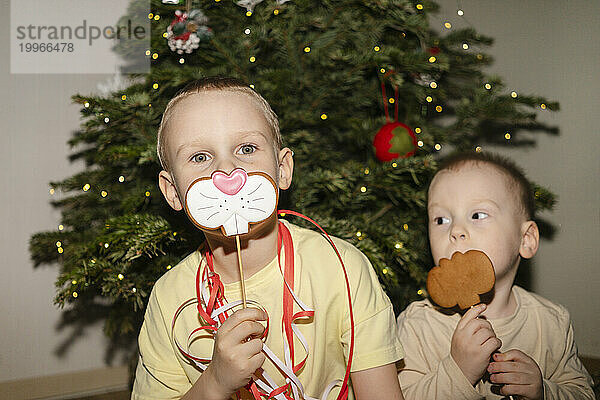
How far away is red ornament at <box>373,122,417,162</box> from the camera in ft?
4.77

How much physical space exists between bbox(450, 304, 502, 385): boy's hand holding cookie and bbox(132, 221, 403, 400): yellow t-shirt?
5.4 inches

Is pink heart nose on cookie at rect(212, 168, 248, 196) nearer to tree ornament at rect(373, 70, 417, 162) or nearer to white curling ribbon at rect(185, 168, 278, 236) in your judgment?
white curling ribbon at rect(185, 168, 278, 236)

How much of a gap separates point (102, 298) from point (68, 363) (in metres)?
0.26

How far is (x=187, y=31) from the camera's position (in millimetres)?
1424

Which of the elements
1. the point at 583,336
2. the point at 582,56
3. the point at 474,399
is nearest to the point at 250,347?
the point at 474,399

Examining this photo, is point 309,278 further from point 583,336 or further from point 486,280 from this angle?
point 583,336

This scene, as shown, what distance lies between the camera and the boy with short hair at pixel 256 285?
40.0 inches

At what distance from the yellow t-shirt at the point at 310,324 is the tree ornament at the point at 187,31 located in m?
0.61

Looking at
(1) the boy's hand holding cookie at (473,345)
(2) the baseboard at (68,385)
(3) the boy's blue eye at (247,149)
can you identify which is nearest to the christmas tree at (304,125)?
(1) the boy's hand holding cookie at (473,345)

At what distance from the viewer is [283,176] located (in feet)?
3.66

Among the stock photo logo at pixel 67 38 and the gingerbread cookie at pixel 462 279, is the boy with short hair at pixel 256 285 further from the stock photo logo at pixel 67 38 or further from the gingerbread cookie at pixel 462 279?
the stock photo logo at pixel 67 38

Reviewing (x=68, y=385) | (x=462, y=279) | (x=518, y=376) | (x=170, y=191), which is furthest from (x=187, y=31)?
(x=68, y=385)

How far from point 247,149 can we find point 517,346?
75 cm

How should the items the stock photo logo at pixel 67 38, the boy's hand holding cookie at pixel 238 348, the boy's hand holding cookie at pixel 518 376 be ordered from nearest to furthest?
1. the boy's hand holding cookie at pixel 238 348
2. the boy's hand holding cookie at pixel 518 376
3. the stock photo logo at pixel 67 38
